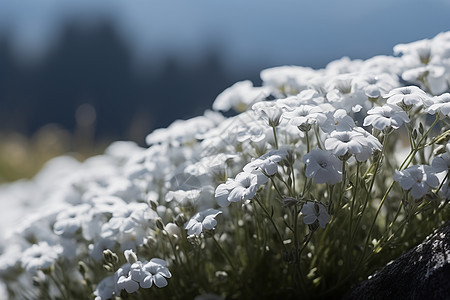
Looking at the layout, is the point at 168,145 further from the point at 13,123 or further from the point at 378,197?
the point at 13,123

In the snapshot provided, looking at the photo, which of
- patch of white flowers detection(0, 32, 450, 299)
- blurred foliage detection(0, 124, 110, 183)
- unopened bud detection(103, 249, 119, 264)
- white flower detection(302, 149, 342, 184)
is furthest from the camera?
blurred foliage detection(0, 124, 110, 183)

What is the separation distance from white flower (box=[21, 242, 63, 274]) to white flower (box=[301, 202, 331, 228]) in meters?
0.99

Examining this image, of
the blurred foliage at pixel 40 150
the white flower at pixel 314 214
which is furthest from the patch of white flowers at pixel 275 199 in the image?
the blurred foliage at pixel 40 150

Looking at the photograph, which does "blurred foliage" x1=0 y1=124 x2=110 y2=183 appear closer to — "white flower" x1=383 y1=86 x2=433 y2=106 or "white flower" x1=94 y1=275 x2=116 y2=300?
"white flower" x1=94 y1=275 x2=116 y2=300

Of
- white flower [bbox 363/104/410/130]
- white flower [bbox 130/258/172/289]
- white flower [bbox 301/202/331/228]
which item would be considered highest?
white flower [bbox 363/104/410/130]

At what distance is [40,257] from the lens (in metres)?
2.05

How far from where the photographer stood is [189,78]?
3130 cm

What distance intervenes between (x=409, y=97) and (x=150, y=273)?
0.90 meters

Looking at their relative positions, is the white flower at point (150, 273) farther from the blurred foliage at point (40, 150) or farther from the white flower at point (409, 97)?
the blurred foliage at point (40, 150)

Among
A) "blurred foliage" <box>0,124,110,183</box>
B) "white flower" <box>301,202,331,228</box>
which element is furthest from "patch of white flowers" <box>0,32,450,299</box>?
"blurred foliage" <box>0,124,110,183</box>

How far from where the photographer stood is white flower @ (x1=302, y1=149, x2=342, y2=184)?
56.5 inches

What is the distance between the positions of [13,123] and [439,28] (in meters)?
6.38

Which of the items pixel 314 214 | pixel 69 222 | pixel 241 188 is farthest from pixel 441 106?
pixel 69 222

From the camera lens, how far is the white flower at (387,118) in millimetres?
1465
